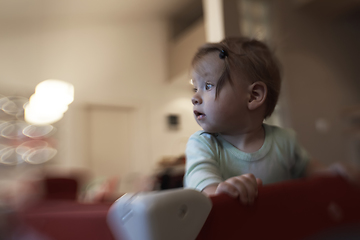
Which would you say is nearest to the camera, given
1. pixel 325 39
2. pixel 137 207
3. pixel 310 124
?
pixel 137 207

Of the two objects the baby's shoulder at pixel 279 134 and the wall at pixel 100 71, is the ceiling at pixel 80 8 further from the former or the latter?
the baby's shoulder at pixel 279 134

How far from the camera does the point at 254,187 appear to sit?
0.73 ft

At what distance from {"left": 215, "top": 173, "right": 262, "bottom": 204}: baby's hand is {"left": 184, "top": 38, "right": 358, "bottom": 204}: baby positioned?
0.04 metres

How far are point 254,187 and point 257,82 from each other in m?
0.13

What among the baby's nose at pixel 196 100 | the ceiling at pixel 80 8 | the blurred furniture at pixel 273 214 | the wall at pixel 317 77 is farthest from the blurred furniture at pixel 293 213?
the wall at pixel 317 77

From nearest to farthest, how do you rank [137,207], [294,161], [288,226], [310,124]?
[137,207]
[288,226]
[294,161]
[310,124]

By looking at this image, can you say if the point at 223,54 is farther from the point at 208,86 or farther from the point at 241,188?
the point at 241,188

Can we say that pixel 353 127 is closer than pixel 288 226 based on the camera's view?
No

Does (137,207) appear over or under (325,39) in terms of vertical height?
under

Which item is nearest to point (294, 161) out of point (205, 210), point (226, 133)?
point (226, 133)

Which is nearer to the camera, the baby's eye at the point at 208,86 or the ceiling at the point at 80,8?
the baby's eye at the point at 208,86

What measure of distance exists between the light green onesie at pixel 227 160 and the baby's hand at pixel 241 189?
0.04 metres

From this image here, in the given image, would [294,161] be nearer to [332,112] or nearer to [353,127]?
[332,112]

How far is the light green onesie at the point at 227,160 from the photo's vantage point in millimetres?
282
